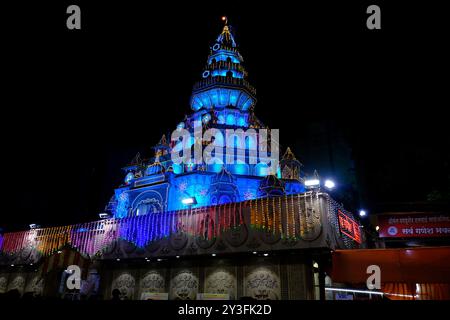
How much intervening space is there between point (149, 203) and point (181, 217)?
8.86 m

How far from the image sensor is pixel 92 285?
20.7m

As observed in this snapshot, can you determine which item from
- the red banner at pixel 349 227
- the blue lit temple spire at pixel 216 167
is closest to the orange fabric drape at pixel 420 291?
the red banner at pixel 349 227

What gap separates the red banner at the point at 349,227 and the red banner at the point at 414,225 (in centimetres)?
400

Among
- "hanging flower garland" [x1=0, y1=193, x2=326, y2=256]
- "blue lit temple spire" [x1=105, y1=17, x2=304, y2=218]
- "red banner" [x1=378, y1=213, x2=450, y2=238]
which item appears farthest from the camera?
"blue lit temple spire" [x1=105, y1=17, x2=304, y2=218]

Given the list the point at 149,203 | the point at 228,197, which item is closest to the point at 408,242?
the point at 228,197

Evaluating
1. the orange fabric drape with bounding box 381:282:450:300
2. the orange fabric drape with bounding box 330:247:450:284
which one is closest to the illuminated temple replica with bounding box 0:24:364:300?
the orange fabric drape with bounding box 330:247:450:284

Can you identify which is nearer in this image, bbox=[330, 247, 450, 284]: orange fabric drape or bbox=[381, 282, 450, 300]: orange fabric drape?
bbox=[330, 247, 450, 284]: orange fabric drape

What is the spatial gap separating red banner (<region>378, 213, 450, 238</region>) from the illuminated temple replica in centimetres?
436

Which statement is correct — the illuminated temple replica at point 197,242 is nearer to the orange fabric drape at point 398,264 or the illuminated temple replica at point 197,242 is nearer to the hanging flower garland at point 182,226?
the hanging flower garland at point 182,226

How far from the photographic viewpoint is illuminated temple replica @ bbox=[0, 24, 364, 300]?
15289 mm

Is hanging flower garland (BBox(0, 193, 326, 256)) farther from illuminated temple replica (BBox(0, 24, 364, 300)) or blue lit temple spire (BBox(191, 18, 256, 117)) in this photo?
blue lit temple spire (BBox(191, 18, 256, 117))

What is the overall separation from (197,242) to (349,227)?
28.6 ft
